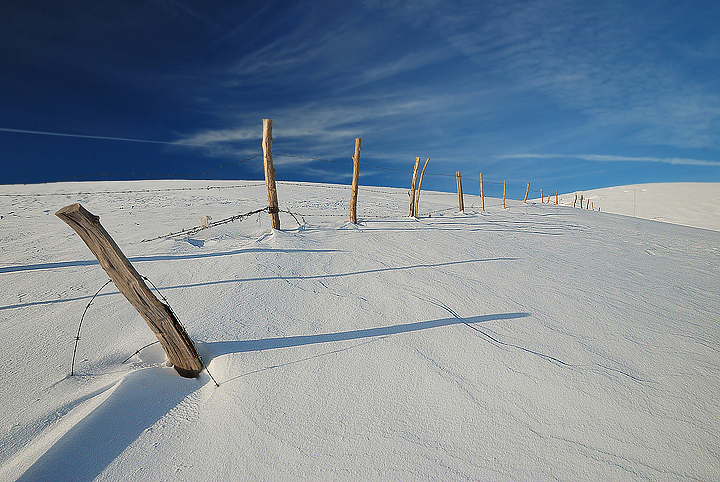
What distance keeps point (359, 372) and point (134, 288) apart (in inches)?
73.9

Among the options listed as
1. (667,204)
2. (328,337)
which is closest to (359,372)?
(328,337)

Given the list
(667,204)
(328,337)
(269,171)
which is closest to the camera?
(328,337)

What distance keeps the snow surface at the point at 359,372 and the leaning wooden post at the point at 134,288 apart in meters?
0.18

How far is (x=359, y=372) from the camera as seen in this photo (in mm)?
2816

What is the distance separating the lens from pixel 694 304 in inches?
181

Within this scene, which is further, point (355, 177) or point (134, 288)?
point (355, 177)

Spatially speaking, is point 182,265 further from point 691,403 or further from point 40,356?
point 691,403

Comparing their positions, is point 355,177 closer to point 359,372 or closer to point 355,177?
point 355,177

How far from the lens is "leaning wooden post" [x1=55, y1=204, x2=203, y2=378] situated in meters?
2.24

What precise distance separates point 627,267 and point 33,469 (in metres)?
8.35

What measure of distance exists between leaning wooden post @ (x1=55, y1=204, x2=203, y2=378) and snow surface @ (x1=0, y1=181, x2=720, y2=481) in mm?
176

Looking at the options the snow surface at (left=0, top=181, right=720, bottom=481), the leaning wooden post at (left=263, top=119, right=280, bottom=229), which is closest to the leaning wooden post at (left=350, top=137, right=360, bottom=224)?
the leaning wooden post at (left=263, top=119, right=280, bottom=229)

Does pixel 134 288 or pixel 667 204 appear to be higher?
pixel 134 288

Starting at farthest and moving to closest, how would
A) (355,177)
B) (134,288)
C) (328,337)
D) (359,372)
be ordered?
1. (355,177)
2. (328,337)
3. (359,372)
4. (134,288)
